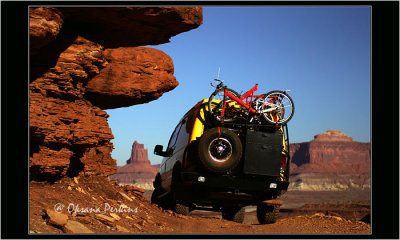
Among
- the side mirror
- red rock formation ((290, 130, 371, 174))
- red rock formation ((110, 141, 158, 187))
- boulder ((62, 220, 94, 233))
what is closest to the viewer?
boulder ((62, 220, 94, 233))

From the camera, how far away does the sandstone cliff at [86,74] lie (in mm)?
9988

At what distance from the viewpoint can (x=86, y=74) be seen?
37.0 ft

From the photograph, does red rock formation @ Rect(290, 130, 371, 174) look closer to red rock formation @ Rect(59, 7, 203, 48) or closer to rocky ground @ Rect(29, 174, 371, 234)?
red rock formation @ Rect(59, 7, 203, 48)

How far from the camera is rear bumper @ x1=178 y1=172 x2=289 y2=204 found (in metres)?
8.74

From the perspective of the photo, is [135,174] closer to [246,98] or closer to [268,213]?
[268,213]

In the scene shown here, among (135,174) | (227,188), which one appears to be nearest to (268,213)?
(227,188)

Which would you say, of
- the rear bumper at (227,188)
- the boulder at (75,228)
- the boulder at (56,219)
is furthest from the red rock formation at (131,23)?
the boulder at (75,228)

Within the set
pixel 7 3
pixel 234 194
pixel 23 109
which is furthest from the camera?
pixel 234 194

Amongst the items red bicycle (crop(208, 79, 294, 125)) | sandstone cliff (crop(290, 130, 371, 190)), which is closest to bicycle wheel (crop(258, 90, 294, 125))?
red bicycle (crop(208, 79, 294, 125))

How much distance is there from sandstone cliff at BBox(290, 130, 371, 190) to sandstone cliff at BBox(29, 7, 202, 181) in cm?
12822

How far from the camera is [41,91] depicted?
407 inches

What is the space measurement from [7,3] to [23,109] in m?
1.98

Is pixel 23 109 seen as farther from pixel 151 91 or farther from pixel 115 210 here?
pixel 151 91

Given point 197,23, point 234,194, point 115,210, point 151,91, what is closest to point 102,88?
point 151,91
